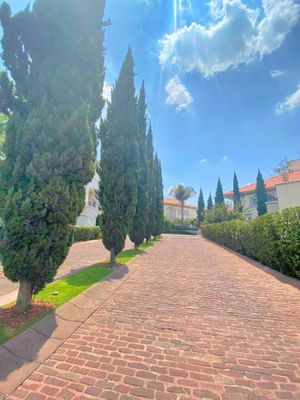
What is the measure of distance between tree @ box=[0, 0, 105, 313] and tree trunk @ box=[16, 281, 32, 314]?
18 millimetres

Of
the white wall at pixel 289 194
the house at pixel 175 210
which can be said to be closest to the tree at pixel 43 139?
the white wall at pixel 289 194

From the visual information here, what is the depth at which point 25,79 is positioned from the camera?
4.93 metres

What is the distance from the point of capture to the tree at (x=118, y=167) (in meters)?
9.95

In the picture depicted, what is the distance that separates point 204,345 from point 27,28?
22.8 feet

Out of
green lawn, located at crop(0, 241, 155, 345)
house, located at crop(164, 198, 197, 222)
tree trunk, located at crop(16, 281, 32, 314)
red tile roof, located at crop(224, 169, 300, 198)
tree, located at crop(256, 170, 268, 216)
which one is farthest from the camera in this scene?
house, located at crop(164, 198, 197, 222)

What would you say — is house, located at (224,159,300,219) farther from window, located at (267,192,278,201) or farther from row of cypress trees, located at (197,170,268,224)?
row of cypress trees, located at (197,170,268,224)

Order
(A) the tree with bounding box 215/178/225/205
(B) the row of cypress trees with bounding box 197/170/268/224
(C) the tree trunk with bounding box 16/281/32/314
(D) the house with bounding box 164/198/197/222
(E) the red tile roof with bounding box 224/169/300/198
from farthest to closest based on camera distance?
(D) the house with bounding box 164/198/197/222 < (A) the tree with bounding box 215/178/225/205 < (B) the row of cypress trees with bounding box 197/170/268/224 < (E) the red tile roof with bounding box 224/169/300/198 < (C) the tree trunk with bounding box 16/281/32/314

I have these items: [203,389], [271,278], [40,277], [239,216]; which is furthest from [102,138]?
[239,216]

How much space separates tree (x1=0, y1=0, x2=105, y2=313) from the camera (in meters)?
4.29

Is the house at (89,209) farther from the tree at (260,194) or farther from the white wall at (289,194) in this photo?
the tree at (260,194)

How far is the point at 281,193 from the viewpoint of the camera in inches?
753

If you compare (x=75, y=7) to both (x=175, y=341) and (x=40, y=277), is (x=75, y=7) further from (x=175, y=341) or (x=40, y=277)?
(x=175, y=341)

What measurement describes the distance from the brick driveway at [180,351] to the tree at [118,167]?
160 inches

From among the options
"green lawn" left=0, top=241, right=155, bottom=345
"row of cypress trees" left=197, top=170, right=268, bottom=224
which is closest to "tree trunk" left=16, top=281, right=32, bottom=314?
"green lawn" left=0, top=241, right=155, bottom=345
